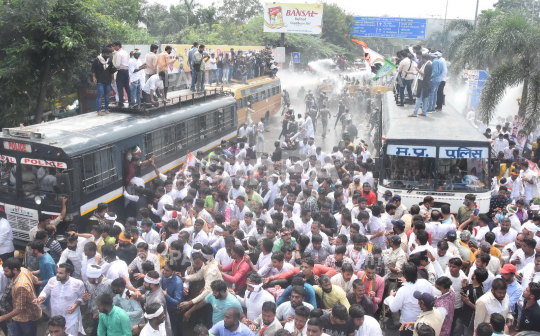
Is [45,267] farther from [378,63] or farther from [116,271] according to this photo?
[378,63]

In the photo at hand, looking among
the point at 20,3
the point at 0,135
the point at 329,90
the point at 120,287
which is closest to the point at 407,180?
the point at 120,287

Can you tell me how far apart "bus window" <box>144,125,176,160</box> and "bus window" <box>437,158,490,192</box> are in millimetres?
6224

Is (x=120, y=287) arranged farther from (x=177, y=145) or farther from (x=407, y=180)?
(x=177, y=145)

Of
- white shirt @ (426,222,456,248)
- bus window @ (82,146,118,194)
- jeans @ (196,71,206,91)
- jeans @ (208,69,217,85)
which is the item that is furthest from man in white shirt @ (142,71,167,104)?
jeans @ (208,69,217,85)

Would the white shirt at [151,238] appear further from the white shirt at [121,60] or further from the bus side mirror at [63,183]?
the white shirt at [121,60]

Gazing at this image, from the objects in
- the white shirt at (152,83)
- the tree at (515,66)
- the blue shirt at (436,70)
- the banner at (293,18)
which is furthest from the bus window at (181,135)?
the banner at (293,18)

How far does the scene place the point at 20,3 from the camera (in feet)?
44.4

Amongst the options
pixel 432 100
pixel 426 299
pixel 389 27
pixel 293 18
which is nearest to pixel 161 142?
pixel 432 100

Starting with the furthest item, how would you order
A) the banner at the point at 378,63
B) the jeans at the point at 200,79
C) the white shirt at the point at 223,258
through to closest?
the jeans at the point at 200,79
the banner at the point at 378,63
the white shirt at the point at 223,258

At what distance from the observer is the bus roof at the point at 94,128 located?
8.33 meters

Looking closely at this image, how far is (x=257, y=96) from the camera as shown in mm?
21938

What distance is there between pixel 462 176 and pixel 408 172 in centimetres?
101

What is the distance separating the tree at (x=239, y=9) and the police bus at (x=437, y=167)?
61.3 m

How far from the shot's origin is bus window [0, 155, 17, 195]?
27.1 feet
